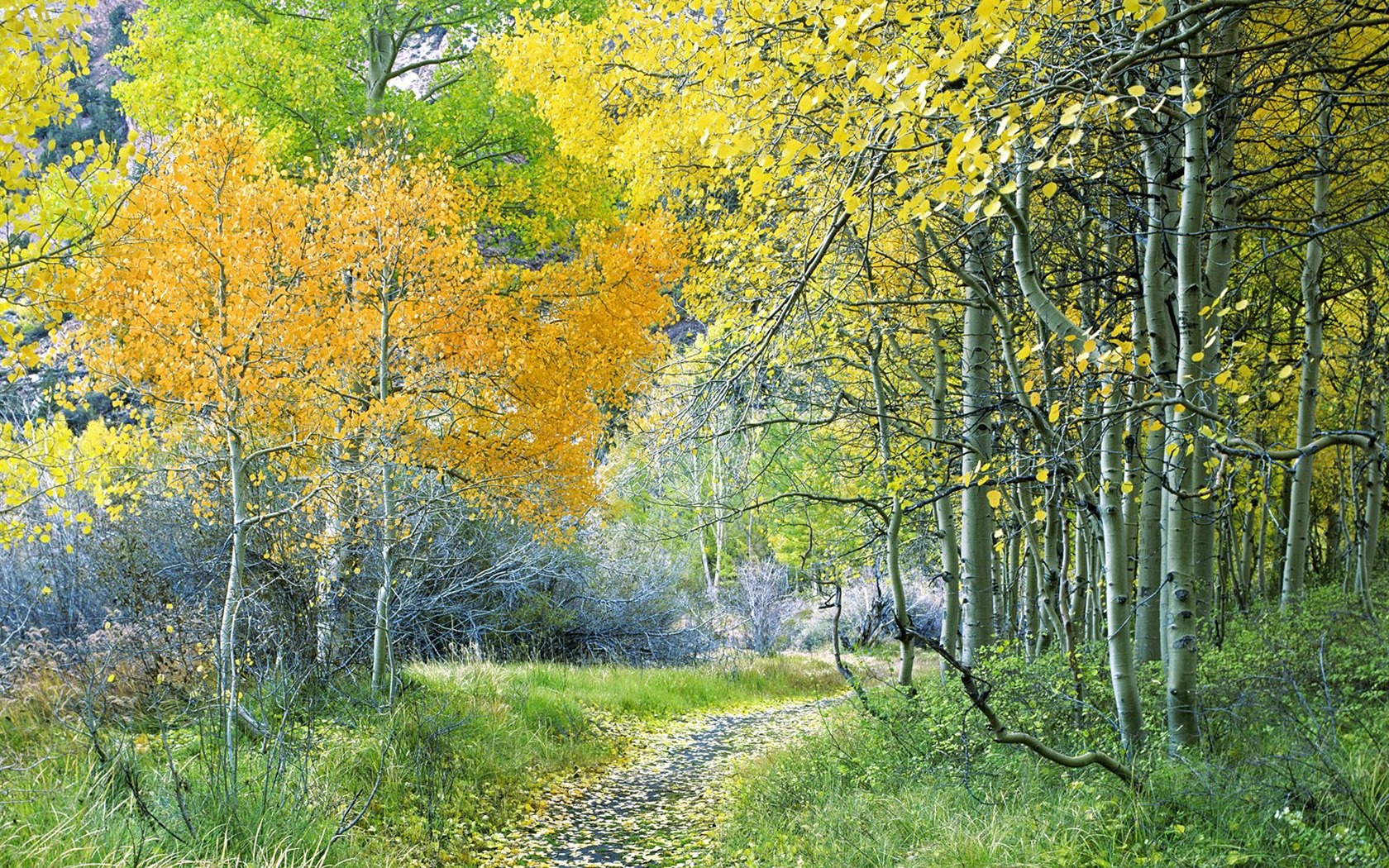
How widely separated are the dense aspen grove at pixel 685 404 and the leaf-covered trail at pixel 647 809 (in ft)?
0.24

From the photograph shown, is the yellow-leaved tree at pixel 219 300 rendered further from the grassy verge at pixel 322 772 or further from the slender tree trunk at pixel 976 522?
the slender tree trunk at pixel 976 522

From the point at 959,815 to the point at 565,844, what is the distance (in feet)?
9.43

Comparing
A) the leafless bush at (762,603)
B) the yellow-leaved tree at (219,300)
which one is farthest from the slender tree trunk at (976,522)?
the leafless bush at (762,603)

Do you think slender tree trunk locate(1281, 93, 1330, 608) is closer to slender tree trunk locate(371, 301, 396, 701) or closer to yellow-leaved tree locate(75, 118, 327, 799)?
slender tree trunk locate(371, 301, 396, 701)

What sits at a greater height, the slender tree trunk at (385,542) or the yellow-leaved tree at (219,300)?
the yellow-leaved tree at (219,300)

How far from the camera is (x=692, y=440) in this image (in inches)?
149

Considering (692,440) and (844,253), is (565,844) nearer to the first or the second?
(692,440)

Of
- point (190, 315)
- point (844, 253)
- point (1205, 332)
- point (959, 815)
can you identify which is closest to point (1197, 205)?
point (1205, 332)

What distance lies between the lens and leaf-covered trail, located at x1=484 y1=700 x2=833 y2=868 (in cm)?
567

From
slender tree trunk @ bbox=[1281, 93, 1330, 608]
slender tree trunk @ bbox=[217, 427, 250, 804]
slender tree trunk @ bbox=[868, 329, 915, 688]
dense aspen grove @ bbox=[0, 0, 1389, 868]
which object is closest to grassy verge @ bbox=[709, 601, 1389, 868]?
dense aspen grove @ bbox=[0, 0, 1389, 868]

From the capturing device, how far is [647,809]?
6809 mm

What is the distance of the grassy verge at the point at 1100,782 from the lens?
132 inches

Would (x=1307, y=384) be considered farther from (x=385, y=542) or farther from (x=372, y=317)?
(x=372, y=317)

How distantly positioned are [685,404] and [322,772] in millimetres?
3231
